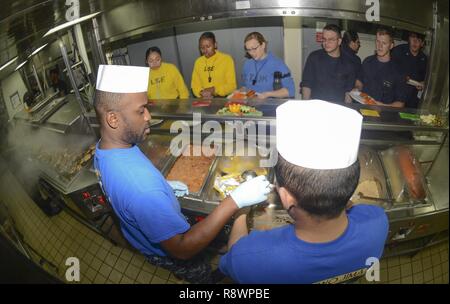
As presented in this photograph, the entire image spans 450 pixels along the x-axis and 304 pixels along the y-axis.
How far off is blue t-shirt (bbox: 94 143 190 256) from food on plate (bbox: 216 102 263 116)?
1.00 meters

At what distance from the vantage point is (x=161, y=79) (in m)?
2.71

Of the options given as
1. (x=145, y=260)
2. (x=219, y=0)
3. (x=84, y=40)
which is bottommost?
(x=145, y=260)

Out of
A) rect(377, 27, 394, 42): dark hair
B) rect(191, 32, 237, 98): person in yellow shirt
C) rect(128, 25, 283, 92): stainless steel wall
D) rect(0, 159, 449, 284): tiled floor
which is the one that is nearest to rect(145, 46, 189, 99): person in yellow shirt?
rect(128, 25, 283, 92): stainless steel wall

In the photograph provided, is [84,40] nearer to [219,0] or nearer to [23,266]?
[219,0]

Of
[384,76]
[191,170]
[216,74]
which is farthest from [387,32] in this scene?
[191,170]

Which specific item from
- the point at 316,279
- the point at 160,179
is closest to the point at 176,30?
the point at 160,179

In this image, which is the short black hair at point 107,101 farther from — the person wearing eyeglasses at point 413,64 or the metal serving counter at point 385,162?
the person wearing eyeglasses at point 413,64

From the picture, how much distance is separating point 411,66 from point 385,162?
0.69 metres

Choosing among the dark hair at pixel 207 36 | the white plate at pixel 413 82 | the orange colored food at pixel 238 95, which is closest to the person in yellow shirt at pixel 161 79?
the dark hair at pixel 207 36

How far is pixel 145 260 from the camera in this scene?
154cm

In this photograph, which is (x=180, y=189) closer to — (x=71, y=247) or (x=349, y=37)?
(x=71, y=247)

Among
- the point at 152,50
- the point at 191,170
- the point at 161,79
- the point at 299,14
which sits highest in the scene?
the point at 299,14

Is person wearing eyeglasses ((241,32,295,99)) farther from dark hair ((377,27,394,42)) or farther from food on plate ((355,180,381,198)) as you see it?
food on plate ((355,180,381,198))
